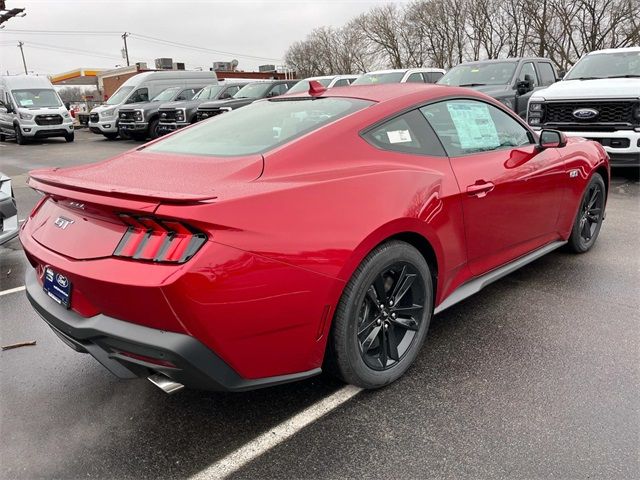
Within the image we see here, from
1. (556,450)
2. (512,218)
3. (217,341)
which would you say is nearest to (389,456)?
(556,450)

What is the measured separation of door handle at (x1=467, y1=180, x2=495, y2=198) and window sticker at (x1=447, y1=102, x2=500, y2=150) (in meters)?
0.25

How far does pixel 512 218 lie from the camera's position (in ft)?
10.9

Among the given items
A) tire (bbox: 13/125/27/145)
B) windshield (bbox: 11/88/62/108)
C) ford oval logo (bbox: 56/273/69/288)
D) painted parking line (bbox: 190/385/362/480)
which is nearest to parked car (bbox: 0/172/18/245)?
ford oval logo (bbox: 56/273/69/288)

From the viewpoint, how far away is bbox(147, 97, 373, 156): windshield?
103 inches

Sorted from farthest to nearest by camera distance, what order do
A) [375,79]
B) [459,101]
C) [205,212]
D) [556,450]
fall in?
[375,79], [459,101], [556,450], [205,212]

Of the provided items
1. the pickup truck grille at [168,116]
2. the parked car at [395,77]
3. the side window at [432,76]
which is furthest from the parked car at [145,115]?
the side window at [432,76]

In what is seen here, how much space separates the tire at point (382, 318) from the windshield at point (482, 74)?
8.57 metres

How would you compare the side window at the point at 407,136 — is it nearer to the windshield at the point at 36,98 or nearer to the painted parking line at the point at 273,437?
the painted parking line at the point at 273,437

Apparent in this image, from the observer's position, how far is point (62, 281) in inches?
86.7

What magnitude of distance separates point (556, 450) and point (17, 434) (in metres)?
2.43

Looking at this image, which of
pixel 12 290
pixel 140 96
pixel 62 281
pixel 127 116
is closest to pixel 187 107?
pixel 127 116

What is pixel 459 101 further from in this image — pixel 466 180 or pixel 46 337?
pixel 46 337

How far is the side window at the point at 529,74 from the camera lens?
1029 centimetres

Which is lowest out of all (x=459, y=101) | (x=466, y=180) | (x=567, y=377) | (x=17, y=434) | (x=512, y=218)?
(x=567, y=377)
